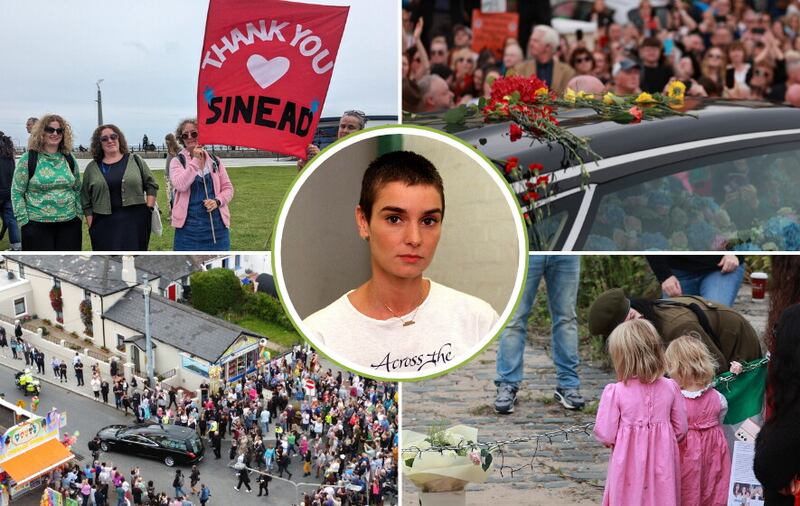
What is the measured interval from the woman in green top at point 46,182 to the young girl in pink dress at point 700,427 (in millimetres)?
2818

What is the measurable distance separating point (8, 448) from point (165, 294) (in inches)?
41.9

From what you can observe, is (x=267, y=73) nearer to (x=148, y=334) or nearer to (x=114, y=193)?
(x=114, y=193)

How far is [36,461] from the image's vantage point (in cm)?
441

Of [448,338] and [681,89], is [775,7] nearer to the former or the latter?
[681,89]

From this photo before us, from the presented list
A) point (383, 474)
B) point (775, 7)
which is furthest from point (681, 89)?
point (775, 7)

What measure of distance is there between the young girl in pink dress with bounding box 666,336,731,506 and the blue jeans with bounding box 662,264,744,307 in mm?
324

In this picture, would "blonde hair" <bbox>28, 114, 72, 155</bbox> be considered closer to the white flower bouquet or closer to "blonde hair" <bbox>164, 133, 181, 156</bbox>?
"blonde hair" <bbox>164, 133, 181, 156</bbox>

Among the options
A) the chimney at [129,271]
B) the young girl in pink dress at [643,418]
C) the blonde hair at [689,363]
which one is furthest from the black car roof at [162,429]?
the blonde hair at [689,363]

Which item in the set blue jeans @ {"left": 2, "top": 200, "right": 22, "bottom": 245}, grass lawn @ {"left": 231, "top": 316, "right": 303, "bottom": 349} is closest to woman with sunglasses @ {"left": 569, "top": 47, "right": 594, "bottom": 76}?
grass lawn @ {"left": 231, "top": 316, "right": 303, "bottom": 349}

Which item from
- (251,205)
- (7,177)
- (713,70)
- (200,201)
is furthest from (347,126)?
(713,70)

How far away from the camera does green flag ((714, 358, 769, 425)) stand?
164 inches

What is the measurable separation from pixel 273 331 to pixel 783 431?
222 centimetres

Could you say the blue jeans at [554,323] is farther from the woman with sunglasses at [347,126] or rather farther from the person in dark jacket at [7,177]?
the person in dark jacket at [7,177]

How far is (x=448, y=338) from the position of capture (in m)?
4.21
